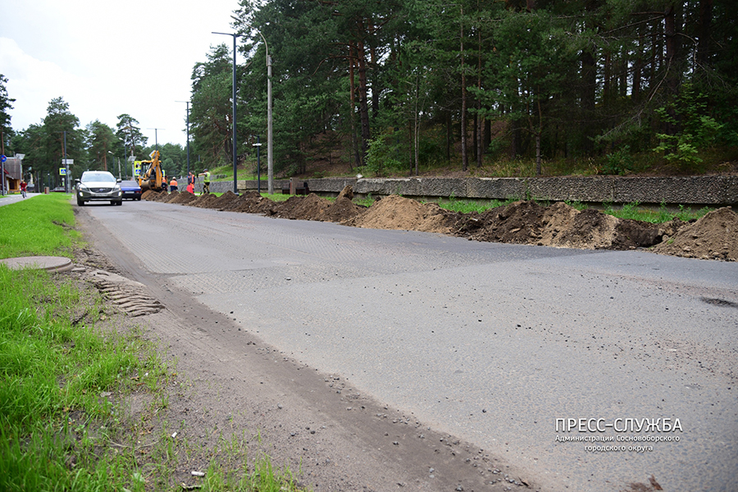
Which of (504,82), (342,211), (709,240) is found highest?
(504,82)

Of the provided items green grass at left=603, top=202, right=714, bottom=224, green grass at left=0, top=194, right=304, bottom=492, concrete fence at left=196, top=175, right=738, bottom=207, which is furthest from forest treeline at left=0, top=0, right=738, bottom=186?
green grass at left=0, top=194, right=304, bottom=492

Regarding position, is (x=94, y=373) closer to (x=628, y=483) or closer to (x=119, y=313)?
(x=119, y=313)

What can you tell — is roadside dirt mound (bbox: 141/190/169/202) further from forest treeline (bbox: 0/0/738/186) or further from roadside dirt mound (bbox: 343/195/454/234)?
roadside dirt mound (bbox: 343/195/454/234)

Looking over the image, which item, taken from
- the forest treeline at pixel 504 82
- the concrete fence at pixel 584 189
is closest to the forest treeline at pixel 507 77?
the forest treeline at pixel 504 82

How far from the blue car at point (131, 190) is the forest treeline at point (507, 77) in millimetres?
10179

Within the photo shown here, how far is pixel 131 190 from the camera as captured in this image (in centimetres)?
3666

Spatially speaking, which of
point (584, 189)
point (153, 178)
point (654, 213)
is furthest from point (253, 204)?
point (153, 178)

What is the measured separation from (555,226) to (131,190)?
3348 cm

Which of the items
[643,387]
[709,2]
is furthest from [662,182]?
[643,387]

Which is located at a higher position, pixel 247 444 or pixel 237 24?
pixel 237 24

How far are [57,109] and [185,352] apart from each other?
467 feet

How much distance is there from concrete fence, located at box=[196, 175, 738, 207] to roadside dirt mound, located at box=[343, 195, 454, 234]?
395 cm

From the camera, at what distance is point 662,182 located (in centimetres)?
1359

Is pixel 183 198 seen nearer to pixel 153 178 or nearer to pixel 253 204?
pixel 253 204
